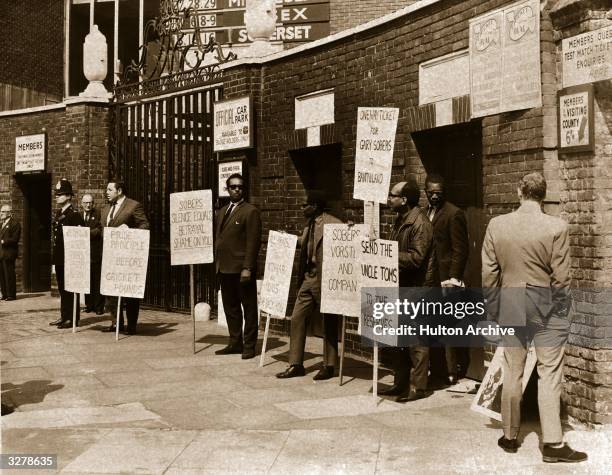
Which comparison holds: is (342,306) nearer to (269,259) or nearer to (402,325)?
(402,325)

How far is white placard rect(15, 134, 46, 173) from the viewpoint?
52.0ft

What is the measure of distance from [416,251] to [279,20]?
41.4 ft

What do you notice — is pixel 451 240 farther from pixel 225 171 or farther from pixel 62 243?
pixel 62 243

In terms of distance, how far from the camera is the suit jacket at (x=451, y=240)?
7145 mm

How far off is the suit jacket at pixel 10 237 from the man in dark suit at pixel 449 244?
35.5 ft

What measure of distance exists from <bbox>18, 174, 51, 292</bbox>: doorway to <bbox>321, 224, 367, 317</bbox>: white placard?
1105 centimetres

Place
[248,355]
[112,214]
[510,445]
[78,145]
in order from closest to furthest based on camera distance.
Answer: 1. [510,445]
2. [248,355]
3. [112,214]
4. [78,145]

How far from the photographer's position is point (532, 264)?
5.09 meters

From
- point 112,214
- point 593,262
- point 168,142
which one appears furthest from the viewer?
→ point 168,142

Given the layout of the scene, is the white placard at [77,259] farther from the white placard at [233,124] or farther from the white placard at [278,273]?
the white placard at [278,273]

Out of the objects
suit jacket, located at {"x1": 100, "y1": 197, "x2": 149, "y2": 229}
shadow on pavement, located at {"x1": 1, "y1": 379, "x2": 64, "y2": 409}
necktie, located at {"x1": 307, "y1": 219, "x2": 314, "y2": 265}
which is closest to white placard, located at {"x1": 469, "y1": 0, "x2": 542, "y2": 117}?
necktie, located at {"x1": 307, "y1": 219, "x2": 314, "y2": 265}

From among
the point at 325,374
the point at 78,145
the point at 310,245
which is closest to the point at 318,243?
the point at 310,245

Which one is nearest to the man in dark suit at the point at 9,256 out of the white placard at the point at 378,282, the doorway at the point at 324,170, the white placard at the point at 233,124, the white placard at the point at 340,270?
the white placard at the point at 233,124

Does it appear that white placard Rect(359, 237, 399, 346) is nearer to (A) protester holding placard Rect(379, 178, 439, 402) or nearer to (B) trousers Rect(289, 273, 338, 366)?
(A) protester holding placard Rect(379, 178, 439, 402)
